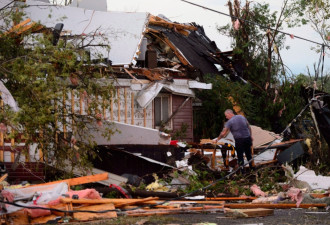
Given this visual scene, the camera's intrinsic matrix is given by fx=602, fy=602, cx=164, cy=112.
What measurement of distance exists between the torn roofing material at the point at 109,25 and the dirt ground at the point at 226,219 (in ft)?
29.8

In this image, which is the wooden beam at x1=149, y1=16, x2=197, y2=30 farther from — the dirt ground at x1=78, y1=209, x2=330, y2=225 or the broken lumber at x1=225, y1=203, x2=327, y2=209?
the dirt ground at x1=78, y1=209, x2=330, y2=225

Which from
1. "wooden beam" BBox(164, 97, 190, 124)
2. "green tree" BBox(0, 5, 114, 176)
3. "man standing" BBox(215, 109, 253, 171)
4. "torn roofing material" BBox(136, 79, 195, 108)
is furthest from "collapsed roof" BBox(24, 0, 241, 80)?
"man standing" BBox(215, 109, 253, 171)

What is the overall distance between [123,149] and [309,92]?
14.9 ft

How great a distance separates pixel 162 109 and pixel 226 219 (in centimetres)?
1244

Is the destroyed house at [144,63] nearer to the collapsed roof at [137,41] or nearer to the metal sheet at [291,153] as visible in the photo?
the collapsed roof at [137,41]

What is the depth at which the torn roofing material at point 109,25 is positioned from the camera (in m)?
17.9

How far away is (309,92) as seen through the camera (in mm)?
14023

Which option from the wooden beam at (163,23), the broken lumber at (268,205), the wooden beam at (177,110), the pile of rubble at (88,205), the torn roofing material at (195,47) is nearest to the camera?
the pile of rubble at (88,205)

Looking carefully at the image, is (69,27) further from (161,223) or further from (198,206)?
(161,223)

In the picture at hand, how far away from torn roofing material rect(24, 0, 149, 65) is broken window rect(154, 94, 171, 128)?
3.06 metres

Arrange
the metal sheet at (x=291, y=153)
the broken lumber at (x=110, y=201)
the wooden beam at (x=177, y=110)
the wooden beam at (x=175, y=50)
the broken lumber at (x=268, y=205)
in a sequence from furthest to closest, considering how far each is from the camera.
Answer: the wooden beam at (x=175, y=50)
the wooden beam at (x=177, y=110)
the metal sheet at (x=291, y=153)
the broken lumber at (x=268, y=205)
the broken lumber at (x=110, y=201)

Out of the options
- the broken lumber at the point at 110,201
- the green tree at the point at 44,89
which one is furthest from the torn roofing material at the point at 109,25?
the broken lumber at the point at 110,201

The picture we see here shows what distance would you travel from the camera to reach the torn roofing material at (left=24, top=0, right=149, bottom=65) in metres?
17.9

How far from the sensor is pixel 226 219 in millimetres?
8867
